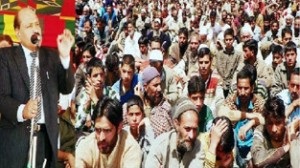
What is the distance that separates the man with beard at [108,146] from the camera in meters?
4.13

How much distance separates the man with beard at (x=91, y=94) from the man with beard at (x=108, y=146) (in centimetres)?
107

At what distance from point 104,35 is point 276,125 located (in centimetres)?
797

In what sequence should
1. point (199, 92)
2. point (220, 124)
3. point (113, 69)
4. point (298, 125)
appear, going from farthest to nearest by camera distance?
point (113, 69)
point (199, 92)
point (298, 125)
point (220, 124)

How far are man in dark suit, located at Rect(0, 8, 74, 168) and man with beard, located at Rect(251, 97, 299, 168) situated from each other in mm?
1462

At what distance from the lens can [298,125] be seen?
4.64 metres

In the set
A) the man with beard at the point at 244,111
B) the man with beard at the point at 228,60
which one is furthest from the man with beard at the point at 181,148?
the man with beard at the point at 228,60

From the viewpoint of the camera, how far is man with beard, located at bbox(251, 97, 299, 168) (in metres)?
4.49

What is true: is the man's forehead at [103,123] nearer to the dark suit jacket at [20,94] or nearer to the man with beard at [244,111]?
the dark suit jacket at [20,94]

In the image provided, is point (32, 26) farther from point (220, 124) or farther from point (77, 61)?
point (77, 61)

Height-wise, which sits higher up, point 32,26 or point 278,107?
point 32,26

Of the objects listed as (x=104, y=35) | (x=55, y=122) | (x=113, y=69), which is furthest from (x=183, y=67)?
(x=104, y=35)

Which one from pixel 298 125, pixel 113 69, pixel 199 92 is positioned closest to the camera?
pixel 298 125

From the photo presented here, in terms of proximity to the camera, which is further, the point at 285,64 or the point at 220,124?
the point at 285,64

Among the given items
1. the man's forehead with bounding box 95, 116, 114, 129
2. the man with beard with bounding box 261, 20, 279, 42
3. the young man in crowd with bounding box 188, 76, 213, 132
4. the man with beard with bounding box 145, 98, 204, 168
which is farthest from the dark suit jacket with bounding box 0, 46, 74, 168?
the man with beard with bounding box 261, 20, 279, 42
